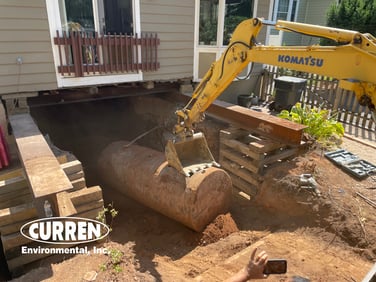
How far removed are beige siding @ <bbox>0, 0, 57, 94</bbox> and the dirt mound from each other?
419 cm

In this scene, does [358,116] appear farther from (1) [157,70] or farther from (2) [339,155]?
(1) [157,70]

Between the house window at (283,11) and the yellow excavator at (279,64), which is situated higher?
the house window at (283,11)

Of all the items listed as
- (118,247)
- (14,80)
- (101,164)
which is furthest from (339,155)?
(14,80)

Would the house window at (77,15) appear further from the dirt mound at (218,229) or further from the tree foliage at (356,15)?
the tree foliage at (356,15)

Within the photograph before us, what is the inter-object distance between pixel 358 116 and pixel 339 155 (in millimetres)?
3159

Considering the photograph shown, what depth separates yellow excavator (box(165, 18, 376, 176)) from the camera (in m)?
2.61

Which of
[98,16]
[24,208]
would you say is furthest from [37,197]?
[98,16]

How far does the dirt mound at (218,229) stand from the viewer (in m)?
4.10

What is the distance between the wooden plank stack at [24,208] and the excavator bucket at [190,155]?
1.07 metres

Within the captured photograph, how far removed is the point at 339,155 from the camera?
16.7ft

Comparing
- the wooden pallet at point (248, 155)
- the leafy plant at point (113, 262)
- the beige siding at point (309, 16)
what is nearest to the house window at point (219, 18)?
the wooden pallet at point (248, 155)

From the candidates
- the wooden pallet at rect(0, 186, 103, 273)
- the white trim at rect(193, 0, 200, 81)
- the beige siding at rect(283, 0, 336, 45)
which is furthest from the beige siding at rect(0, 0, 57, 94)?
the beige siding at rect(283, 0, 336, 45)

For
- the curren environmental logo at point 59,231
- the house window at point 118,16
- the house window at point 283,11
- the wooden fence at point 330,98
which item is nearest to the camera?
the curren environmental logo at point 59,231

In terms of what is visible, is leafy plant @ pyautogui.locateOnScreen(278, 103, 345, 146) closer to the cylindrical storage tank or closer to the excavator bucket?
the cylindrical storage tank
